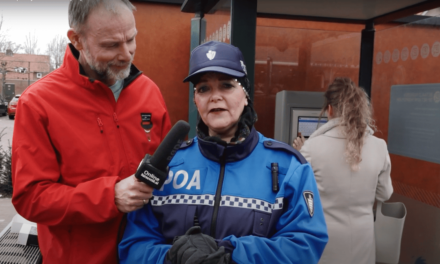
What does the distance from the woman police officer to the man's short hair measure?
0.45 m

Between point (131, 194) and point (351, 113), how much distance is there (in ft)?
6.34

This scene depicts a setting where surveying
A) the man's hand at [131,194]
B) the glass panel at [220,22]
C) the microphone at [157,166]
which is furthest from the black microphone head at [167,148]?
the glass panel at [220,22]

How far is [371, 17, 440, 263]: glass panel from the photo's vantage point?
347cm

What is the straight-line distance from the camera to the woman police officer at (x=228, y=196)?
1474mm

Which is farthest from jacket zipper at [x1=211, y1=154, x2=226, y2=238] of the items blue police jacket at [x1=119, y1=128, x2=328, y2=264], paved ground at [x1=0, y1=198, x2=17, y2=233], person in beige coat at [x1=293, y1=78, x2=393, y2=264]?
paved ground at [x1=0, y1=198, x2=17, y2=233]

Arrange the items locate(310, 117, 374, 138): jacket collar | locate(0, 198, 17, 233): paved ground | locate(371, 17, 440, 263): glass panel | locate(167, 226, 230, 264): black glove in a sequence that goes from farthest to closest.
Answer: locate(0, 198, 17, 233): paved ground
locate(371, 17, 440, 263): glass panel
locate(310, 117, 374, 138): jacket collar
locate(167, 226, 230, 264): black glove

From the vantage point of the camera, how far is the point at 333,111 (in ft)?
10.1

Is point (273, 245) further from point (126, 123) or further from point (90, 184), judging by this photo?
point (126, 123)

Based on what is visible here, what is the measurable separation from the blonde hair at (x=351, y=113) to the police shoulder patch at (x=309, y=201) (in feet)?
4.46

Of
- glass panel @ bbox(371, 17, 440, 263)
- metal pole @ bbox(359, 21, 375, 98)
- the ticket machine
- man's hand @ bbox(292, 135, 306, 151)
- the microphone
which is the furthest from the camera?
metal pole @ bbox(359, 21, 375, 98)

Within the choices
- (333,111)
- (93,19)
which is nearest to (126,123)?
(93,19)

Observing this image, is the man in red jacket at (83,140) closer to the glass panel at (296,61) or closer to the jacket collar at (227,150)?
A: the jacket collar at (227,150)

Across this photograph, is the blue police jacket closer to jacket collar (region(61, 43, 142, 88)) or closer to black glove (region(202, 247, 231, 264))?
black glove (region(202, 247, 231, 264))

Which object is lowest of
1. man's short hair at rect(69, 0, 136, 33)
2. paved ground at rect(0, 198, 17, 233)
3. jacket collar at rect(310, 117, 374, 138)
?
paved ground at rect(0, 198, 17, 233)
